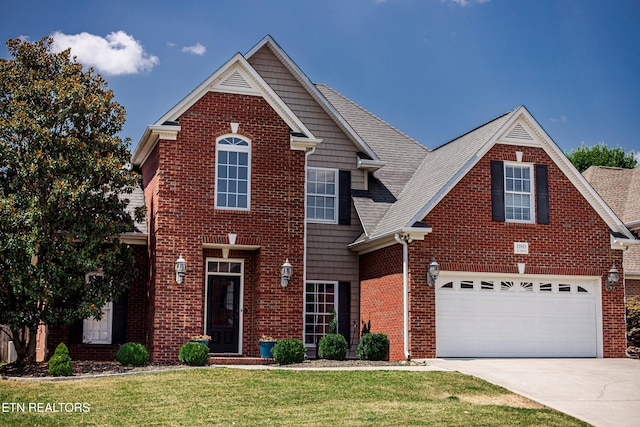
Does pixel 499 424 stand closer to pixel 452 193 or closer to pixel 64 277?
pixel 452 193

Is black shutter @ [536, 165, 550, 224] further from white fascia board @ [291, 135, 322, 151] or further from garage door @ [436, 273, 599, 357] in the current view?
white fascia board @ [291, 135, 322, 151]

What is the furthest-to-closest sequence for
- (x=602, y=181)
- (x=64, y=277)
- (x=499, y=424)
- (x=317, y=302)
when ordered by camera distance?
(x=602, y=181)
(x=317, y=302)
(x=64, y=277)
(x=499, y=424)

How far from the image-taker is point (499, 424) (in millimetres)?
13367

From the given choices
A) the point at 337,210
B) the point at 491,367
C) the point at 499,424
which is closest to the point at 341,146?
the point at 337,210

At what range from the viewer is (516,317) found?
2225 centimetres

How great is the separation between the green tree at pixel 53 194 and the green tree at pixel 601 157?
122 ft

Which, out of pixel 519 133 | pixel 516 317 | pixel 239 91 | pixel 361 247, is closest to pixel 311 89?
pixel 239 91

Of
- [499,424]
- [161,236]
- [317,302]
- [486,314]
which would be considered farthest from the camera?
[317,302]

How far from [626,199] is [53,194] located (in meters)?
21.3

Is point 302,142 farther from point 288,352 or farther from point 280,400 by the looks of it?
point 280,400

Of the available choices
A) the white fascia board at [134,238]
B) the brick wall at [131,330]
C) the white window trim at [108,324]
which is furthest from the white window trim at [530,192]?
the white window trim at [108,324]

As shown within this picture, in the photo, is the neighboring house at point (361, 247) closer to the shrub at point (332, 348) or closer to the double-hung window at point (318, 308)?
the double-hung window at point (318, 308)

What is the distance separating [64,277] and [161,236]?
8.59ft

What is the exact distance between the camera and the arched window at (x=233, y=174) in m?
21.4
